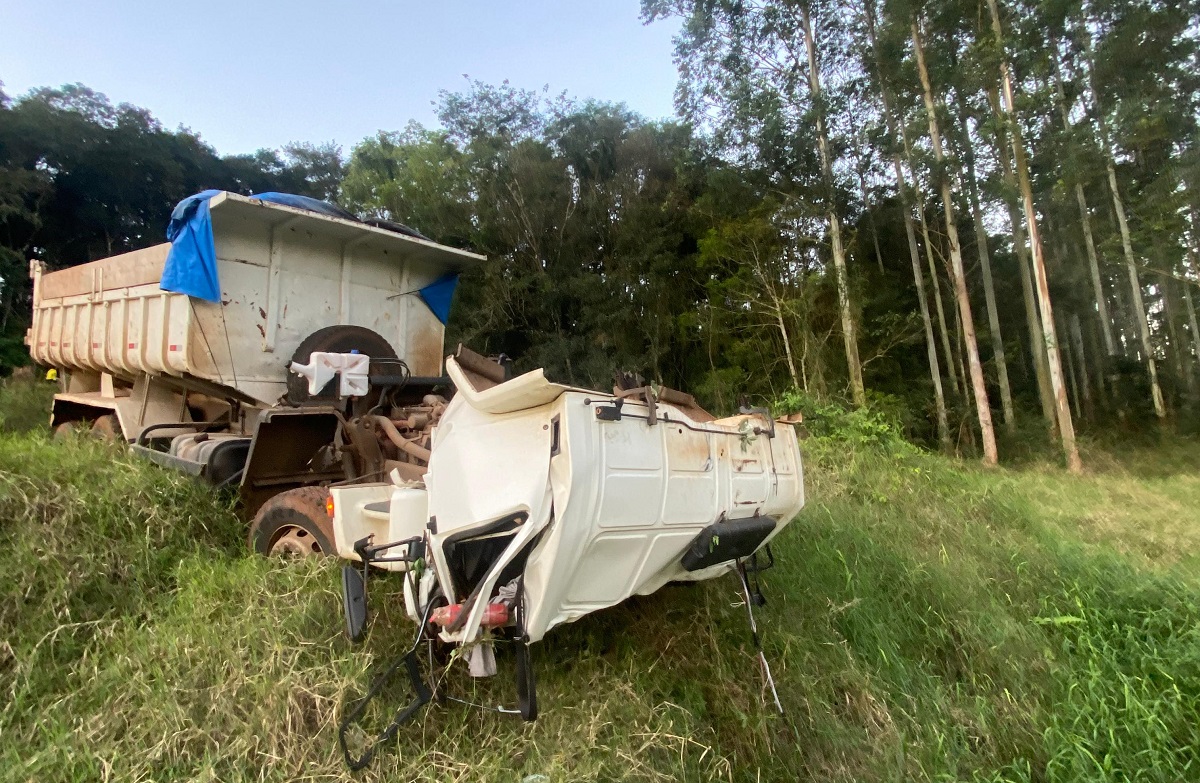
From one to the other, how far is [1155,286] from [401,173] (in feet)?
88.7

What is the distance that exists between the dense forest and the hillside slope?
21.9 ft

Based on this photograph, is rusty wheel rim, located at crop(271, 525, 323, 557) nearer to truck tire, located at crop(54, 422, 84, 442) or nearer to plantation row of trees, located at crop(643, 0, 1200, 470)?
truck tire, located at crop(54, 422, 84, 442)

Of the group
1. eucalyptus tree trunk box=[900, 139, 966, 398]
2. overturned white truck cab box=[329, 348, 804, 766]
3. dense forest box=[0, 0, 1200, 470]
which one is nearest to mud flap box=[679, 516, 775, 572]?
overturned white truck cab box=[329, 348, 804, 766]

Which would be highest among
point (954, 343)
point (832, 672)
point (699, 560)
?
point (954, 343)

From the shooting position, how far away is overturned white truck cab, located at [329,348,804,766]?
6.98 feet

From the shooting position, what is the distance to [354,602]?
2.42 m

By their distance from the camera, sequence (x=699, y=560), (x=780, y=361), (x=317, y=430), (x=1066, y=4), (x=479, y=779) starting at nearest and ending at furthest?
(x=479, y=779) < (x=699, y=560) < (x=317, y=430) < (x=1066, y=4) < (x=780, y=361)

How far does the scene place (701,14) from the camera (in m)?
14.3

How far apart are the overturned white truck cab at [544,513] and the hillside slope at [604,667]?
307mm

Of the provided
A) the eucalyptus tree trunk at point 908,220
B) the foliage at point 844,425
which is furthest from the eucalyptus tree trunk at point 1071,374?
the foliage at point 844,425

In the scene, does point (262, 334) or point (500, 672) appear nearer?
point (500, 672)

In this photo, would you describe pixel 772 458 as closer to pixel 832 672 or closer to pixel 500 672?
pixel 832 672

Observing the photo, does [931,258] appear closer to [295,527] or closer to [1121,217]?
[1121,217]

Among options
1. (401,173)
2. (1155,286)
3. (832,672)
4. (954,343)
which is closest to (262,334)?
(832,672)
